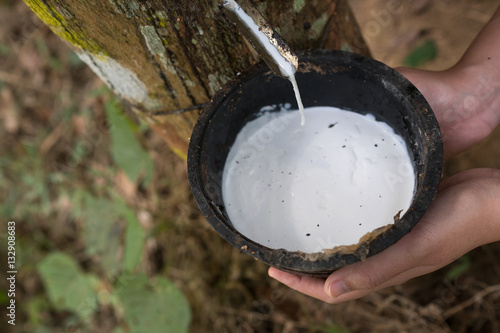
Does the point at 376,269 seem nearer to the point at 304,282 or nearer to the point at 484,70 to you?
the point at 304,282

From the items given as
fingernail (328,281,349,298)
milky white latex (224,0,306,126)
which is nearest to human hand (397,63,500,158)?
milky white latex (224,0,306,126)

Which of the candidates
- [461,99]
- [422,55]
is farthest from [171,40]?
Result: [422,55]

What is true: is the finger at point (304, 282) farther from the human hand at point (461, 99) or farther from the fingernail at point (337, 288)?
the human hand at point (461, 99)

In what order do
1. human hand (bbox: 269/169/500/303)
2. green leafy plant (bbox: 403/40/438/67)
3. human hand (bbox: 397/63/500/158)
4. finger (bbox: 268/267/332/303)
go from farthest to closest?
green leafy plant (bbox: 403/40/438/67), human hand (bbox: 397/63/500/158), finger (bbox: 268/267/332/303), human hand (bbox: 269/169/500/303)

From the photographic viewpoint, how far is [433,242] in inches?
49.2

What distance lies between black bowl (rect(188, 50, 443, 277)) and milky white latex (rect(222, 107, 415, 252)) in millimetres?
47

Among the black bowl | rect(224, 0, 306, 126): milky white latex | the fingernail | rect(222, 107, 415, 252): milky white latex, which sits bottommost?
the fingernail

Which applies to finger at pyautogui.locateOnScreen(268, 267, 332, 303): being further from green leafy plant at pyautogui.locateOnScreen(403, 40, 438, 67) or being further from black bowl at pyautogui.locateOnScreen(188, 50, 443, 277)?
green leafy plant at pyautogui.locateOnScreen(403, 40, 438, 67)

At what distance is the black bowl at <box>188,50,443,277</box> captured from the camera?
3.56ft

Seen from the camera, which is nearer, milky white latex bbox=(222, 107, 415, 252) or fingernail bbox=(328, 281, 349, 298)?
fingernail bbox=(328, 281, 349, 298)

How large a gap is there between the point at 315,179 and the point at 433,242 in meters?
0.38

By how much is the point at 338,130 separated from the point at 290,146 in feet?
0.55

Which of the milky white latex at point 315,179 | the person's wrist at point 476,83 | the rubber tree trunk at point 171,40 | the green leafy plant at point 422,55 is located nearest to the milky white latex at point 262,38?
the rubber tree trunk at point 171,40

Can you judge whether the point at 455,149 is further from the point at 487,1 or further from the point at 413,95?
the point at 487,1
